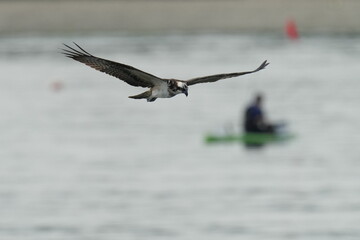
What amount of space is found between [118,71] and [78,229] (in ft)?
103

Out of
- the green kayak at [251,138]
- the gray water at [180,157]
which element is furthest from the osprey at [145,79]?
the green kayak at [251,138]

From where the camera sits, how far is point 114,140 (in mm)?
76562

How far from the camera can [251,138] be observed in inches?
2611

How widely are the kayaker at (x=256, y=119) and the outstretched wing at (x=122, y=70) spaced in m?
40.4

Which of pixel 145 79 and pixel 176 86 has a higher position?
pixel 145 79

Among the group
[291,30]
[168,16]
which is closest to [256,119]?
[291,30]

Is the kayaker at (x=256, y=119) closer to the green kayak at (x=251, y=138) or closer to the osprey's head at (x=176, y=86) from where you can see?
the green kayak at (x=251, y=138)

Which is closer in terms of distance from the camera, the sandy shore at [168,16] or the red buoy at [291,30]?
the red buoy at [291,30]

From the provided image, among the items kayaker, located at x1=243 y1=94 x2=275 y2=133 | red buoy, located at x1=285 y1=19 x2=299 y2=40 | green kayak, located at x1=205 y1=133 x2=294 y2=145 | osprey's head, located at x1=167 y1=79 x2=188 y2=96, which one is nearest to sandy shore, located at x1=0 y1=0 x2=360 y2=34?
red buoy, located at x1=285 y1=19 x2=299 y2=40

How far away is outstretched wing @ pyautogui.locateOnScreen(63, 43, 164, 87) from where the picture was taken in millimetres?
19708

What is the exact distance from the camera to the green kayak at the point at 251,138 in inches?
2603

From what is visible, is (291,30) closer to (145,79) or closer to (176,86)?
(145,79)

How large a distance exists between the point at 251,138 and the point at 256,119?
2666mm

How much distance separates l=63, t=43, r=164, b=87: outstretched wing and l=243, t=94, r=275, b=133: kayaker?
40.4m
